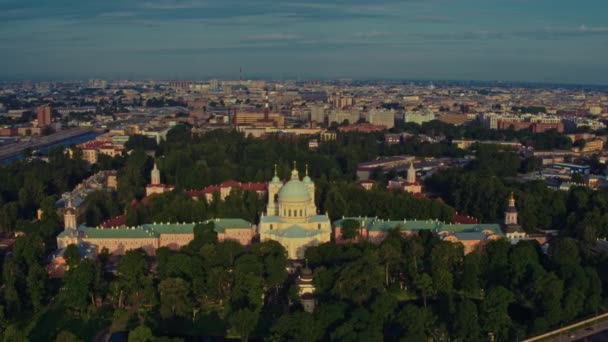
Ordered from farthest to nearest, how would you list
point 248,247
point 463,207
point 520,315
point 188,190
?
point 188,190, point 463,207, point 248,247, point 520,315

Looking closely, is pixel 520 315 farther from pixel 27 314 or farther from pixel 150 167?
pixel 150 167

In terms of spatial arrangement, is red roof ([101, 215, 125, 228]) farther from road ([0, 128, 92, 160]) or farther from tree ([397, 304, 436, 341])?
road ([0, 128, 92, 160])

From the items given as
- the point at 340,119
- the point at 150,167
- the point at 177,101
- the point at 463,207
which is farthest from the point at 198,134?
the point at 177,101

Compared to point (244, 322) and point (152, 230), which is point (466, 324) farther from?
point (152, 230)

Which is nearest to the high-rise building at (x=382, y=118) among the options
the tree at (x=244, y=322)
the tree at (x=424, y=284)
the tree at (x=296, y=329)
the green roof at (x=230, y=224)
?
the green roof at (x=230, y=224)

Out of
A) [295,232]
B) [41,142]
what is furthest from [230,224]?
[41,142]

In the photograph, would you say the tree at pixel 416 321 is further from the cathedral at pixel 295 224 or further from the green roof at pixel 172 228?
the green roof at pixel 172 228

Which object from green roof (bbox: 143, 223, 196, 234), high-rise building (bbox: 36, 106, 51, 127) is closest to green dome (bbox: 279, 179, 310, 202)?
green roof (bbox: 143, 223, 196, 234)
